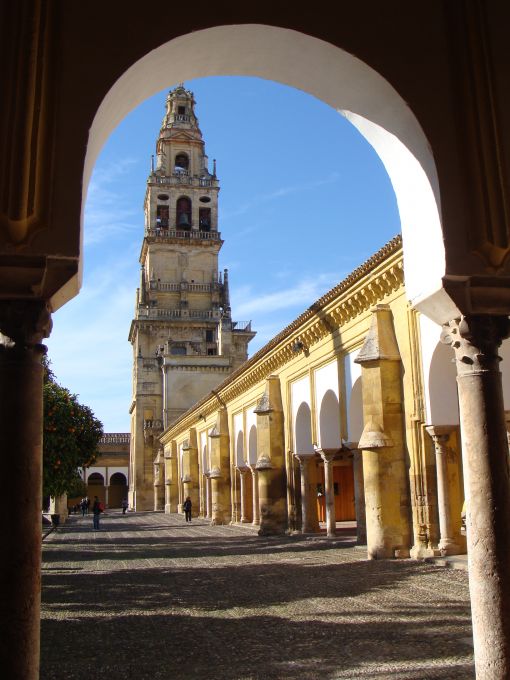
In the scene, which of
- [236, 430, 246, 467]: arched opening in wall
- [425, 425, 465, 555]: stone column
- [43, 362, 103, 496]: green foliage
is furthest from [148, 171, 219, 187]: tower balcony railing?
[425, 425, 465, 555]: stone column

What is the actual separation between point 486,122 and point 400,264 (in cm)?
916

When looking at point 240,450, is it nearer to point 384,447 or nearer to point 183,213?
point 384,447

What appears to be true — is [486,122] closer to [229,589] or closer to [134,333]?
[229,589]

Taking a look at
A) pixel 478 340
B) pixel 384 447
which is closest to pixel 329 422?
pixel 384 447

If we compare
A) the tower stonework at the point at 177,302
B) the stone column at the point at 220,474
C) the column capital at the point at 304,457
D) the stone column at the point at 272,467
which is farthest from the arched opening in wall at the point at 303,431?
the tower stonework at the point at 177,302

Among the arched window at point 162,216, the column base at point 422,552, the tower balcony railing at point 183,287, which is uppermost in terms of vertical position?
the arched window at point 162,216

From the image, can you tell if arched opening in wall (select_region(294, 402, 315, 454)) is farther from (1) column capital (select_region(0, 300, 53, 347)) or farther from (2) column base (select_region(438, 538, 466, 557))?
(1) column capital (select_region(0, 300, 53, 347))

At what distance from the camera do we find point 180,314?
59.7 meters

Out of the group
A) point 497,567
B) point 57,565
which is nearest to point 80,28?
point 497,567

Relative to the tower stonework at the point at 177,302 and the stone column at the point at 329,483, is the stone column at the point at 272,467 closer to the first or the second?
the stone column at the point at 329,483

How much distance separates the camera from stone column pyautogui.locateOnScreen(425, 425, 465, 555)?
1324 cm

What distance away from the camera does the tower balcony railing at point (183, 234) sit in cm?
6041

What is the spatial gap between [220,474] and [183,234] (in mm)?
33934

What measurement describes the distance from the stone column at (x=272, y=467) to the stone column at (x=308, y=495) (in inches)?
52.6
